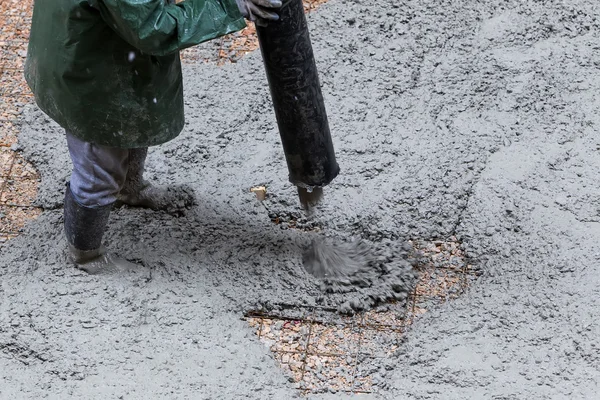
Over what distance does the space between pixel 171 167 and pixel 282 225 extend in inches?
18.1

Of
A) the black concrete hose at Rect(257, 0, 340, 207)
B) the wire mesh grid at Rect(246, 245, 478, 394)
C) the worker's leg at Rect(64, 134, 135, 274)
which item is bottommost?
Result: the wire mesh grid at Rect(246, 245, 478, 394)

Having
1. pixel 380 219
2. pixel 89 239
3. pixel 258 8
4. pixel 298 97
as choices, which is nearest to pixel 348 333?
pixel 380 219

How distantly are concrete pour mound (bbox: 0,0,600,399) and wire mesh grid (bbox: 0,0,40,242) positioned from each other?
2.7 inches

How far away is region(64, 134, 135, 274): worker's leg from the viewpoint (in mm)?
2889

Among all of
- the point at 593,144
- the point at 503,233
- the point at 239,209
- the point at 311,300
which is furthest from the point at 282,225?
the point at 593,144

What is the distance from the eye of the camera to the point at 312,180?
292 cm

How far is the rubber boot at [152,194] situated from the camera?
10.8 ft

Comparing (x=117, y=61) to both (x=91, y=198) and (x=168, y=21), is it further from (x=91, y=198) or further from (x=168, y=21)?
(x=91, y=198)

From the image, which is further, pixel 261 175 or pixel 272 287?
pixel 261 175

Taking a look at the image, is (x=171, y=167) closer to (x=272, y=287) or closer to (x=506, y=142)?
(x=272, y=287)

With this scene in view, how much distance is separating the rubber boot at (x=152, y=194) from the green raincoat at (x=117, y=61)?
41cm

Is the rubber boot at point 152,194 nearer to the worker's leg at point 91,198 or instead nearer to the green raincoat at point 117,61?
the worker's leg at point 91,198

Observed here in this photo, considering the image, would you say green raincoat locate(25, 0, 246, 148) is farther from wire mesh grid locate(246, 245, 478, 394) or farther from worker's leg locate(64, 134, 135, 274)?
wire mesh grid locate(246, 245, 478, 394)

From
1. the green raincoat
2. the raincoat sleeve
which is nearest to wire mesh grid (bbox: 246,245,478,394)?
the green raincoat
